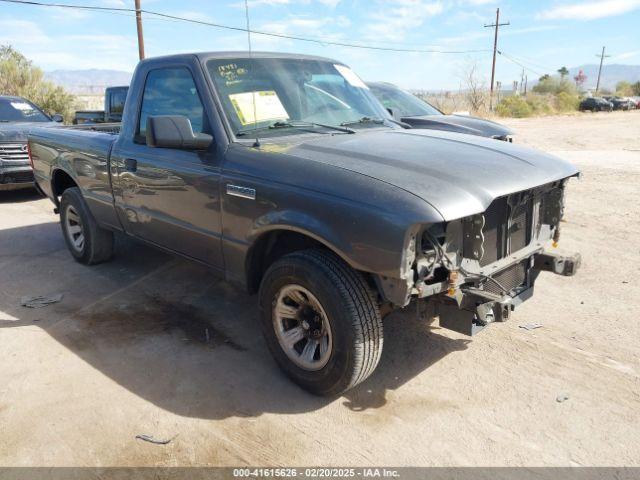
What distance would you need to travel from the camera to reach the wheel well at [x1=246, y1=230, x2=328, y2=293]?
3314 millimetres

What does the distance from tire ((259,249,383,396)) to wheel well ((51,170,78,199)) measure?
11.8ft

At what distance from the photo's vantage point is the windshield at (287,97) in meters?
3.60

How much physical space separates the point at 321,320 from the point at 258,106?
5.13 ft

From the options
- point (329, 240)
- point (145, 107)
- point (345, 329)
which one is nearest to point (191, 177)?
point (145, 107)

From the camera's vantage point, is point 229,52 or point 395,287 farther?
point 229,52

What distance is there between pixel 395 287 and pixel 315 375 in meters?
0.83

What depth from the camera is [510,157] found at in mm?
3314

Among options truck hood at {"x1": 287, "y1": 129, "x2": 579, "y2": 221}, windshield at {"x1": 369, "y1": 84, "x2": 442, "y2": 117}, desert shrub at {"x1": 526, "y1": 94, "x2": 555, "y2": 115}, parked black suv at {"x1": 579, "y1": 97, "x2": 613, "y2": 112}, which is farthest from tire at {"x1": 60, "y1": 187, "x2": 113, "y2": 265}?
parked black suv at {"x1": 579, "y1": 97, "x2": 613, "y2": 112}

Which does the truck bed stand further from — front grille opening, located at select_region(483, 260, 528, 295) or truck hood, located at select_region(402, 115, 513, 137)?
truck hood, located at select_region(402, 115, 513, 137)

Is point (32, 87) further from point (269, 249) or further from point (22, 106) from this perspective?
point (269, 249)

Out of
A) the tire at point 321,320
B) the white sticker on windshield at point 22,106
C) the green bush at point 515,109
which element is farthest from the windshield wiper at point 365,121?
the green bush at point 515,109

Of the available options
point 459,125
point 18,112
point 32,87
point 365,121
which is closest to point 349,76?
point 365,121

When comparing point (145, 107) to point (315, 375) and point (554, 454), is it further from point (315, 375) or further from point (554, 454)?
point (554, 454)

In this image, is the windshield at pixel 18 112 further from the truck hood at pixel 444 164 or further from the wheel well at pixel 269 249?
the truck hood at pixel 444 164
